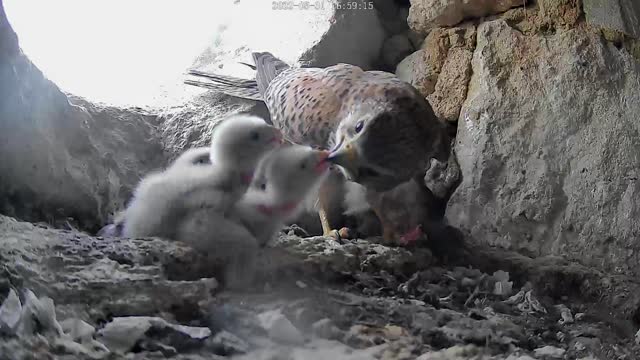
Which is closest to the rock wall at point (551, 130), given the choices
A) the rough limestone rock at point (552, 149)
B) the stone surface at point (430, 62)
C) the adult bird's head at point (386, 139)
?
the rough limestone rock at point (552, 149)

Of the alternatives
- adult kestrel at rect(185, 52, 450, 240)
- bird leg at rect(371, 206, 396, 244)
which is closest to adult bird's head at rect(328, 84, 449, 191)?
adult kestrel at rect(185, 52, 450, 240)

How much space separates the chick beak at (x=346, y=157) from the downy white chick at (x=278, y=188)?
0.07 feet

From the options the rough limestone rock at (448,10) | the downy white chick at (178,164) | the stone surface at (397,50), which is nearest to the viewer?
the downy white chick at (178,164)

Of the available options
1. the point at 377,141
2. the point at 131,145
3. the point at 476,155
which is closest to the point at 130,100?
the point at 131,145

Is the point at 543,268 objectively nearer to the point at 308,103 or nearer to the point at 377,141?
the point at 377,141

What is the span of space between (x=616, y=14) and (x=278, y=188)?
98 centimetres

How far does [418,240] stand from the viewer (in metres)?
2.01

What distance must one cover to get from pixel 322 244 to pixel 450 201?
0.57m

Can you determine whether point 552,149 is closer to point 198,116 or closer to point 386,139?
point 386,139

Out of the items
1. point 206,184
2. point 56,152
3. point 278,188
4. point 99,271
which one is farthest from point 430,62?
point 99,271

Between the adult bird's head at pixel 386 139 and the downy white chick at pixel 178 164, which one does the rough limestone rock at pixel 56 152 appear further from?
the adult bird's head at pixel 386 139

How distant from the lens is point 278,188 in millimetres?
1680

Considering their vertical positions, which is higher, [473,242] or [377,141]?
[377,141]

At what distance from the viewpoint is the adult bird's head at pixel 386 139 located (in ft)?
5.96
